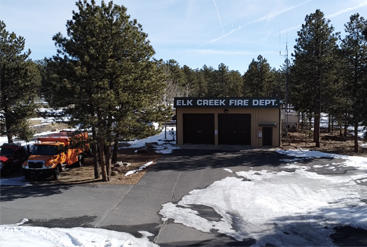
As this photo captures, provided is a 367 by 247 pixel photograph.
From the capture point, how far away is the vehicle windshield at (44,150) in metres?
15.8

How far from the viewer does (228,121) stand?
25.2 m

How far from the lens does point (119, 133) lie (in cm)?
1429

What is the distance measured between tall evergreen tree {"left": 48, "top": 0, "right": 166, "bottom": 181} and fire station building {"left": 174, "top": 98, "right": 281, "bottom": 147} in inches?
435

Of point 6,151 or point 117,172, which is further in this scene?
point 6,151

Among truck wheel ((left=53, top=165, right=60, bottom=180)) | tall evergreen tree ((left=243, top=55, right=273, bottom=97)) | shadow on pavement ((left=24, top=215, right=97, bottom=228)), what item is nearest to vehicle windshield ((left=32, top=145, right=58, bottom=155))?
truck wheel ((left=53, top=165, right=60, bottom=180))

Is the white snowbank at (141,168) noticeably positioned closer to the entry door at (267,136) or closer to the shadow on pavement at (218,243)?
the shadow on pavement at (218,243)

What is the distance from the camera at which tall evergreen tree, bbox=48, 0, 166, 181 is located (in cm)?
1286

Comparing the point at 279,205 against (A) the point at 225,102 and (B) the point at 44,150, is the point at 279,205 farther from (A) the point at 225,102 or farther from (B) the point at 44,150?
(A) the point at 225,102

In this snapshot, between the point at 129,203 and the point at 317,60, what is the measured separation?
1968cm

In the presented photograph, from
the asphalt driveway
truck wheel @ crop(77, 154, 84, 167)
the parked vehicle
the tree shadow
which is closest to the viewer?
the asphalt driveway

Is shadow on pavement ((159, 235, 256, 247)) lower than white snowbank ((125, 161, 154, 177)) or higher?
lower

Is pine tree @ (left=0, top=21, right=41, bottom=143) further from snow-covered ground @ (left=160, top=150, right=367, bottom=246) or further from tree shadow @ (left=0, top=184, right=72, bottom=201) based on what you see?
snow-covered ground @ (left=160, top=150, right=367, bottom=246)

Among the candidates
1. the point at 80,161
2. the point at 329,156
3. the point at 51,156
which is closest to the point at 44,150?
the point at 51,156

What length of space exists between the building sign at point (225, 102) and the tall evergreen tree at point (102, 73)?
34.6ft
